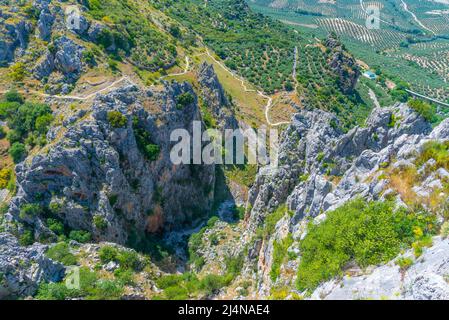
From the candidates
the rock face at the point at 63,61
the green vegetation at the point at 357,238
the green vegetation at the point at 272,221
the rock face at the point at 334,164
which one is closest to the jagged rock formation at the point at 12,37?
the rock face at the point at 63,61

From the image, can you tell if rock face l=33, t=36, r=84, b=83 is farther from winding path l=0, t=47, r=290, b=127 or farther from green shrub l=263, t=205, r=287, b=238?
green shrub l=263, t=205, r=287, b=238

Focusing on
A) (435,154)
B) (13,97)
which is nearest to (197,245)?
(435,154)

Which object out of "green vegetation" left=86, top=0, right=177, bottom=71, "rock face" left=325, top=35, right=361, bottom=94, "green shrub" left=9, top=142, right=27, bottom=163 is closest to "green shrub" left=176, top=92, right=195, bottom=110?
"green vegetation" left=86, top=0, right=177, bottom=71

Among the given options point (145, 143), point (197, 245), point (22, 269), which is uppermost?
point (145, 143)

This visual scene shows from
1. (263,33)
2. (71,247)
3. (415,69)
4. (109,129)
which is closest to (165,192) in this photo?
(109,129)

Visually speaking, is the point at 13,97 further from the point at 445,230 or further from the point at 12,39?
the point at 445,230

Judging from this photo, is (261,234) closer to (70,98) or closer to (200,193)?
(200,193)
